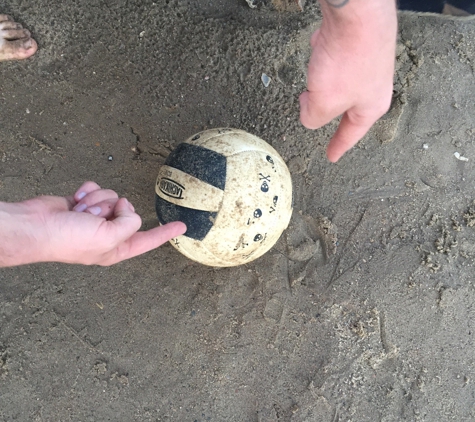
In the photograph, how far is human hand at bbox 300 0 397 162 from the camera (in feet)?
5.16

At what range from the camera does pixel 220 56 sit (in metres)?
2.88

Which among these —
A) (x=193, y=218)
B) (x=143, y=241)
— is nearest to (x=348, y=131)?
(x=193, y=218)

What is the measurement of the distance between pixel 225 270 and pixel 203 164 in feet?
3.09

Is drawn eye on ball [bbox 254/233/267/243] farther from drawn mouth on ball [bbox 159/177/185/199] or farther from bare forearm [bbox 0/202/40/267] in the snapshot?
bare forearm [bbox 0/202/40/267]

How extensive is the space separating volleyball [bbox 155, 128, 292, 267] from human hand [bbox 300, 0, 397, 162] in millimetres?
531

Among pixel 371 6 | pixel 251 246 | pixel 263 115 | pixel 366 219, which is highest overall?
pixel 371 6

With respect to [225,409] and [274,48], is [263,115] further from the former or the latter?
[225,409]

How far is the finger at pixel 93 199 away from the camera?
194 centimetres

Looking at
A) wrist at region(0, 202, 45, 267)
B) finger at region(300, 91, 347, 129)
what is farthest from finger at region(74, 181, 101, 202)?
finger at region(300, 91, 347, 129)

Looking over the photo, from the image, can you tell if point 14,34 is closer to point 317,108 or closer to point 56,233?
point 56,233

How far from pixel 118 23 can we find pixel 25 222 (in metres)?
1.79

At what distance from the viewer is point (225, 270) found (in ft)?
9.28

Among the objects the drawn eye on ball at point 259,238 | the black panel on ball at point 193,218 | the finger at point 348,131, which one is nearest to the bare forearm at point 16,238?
the black panel on ball at point 193,218

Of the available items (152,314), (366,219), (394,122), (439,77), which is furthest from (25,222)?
(439,77)
